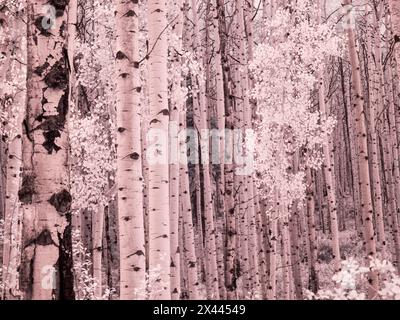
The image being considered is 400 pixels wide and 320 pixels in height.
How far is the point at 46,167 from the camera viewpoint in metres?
4.30

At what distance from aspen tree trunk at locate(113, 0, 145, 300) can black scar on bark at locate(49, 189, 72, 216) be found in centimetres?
149

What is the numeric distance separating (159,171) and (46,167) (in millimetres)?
2362

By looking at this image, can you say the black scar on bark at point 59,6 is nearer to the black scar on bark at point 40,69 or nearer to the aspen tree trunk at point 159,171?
the black scar on bark at point 40,69

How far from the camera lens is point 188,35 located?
15.4m

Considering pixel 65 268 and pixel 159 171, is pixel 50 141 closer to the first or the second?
pixel 65 268

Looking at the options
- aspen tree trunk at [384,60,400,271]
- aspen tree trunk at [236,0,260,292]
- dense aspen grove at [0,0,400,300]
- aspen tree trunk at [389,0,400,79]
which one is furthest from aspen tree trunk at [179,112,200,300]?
aspen tree trunk at [384,60,400,271]

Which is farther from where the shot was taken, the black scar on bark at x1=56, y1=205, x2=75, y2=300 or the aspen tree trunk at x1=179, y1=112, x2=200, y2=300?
the aspen tree trunk at x1=179, y1=112, x2=200, y2=300

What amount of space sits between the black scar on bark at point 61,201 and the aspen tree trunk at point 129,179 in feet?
4.90

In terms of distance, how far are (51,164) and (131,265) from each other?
201cm

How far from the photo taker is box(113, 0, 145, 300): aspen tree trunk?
19.0ft

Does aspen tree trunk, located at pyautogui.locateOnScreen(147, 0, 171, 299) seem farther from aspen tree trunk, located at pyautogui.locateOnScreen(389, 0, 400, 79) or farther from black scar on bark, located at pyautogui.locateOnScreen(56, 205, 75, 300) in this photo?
aspen tree trunk, located at pyautogui.locateOnScreen(389, 0, 400, 79)

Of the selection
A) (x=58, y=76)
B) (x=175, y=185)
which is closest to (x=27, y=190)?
(x=58, y=76)
